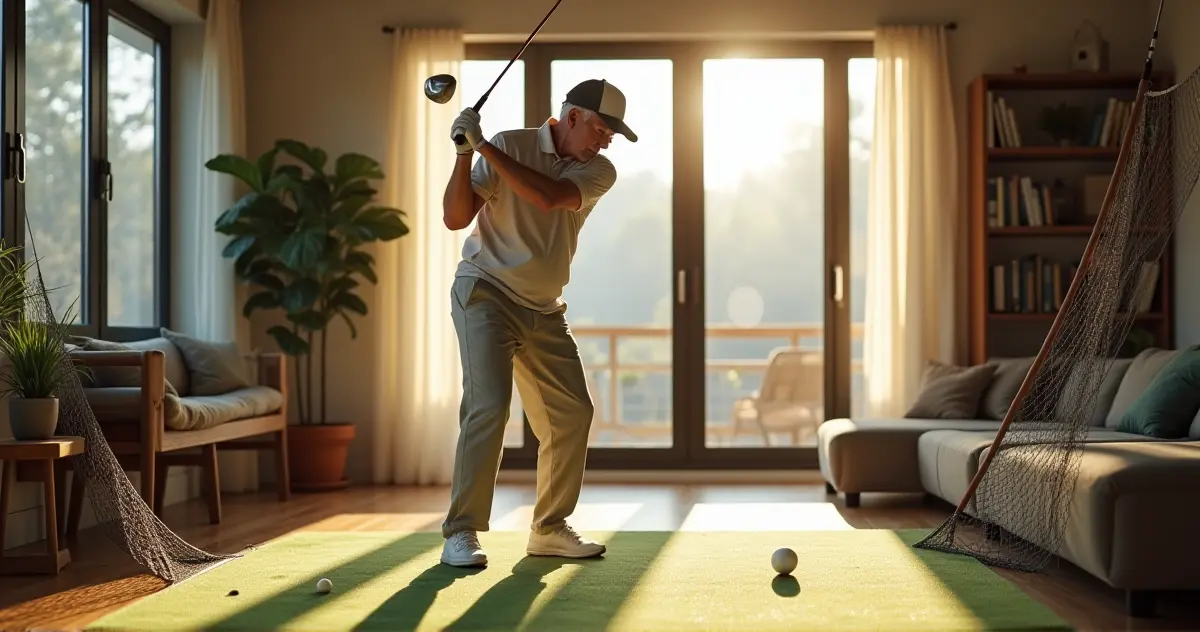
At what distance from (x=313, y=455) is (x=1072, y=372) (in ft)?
12.5

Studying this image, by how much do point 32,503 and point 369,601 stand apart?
6.95 feet

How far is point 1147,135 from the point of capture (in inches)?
164

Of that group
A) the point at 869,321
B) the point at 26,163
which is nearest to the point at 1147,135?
the point at 869,321

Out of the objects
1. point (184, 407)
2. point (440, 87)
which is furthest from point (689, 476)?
point (440, 87)

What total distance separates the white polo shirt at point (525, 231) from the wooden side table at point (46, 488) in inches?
53.4

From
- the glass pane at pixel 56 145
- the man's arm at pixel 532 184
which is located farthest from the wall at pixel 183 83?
the man's arm at pixel 532 184

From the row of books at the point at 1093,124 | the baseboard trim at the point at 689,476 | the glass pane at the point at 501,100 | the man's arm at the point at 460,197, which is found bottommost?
the baseboard trim at the point at 689,476

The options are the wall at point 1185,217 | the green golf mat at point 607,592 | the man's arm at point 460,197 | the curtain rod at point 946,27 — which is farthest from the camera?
the curtain rod at point 946,27

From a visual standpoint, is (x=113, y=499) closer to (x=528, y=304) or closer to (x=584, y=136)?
(x=528, y=304)

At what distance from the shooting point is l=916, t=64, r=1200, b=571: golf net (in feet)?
11.9

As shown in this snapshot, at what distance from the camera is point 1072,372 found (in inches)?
151

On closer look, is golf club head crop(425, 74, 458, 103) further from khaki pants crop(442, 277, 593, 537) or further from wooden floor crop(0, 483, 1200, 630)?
wooden floor crop(0, 483, 1200, 630)

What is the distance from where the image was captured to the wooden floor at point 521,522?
3201 millimetres

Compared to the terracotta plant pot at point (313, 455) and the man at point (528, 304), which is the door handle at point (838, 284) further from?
the man at point (528, 304)
